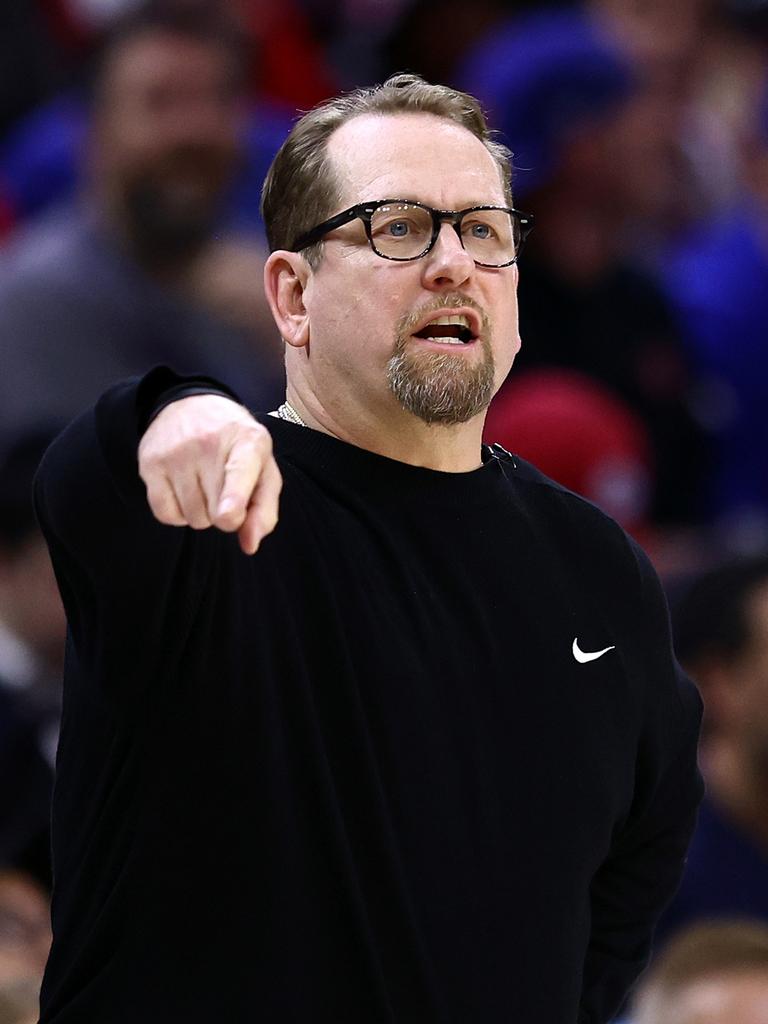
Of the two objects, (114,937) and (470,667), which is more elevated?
(470,667)

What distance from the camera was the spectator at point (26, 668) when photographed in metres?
4.23

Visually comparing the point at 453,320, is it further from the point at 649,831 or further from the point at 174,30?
the point at 174,30

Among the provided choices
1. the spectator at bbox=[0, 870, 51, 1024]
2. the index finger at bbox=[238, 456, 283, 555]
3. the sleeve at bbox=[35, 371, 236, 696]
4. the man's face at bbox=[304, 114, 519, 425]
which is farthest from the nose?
the spectator at bbox=[0, 870, 51, 1024]

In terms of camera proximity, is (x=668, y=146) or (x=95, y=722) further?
(x=668, y=146)

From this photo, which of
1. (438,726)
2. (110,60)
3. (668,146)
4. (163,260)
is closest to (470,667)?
(438,726)

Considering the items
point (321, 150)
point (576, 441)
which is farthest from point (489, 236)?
point (576, 441)

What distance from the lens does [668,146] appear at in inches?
281

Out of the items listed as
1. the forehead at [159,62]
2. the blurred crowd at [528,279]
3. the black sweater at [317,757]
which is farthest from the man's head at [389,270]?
the forehead at [159,62]

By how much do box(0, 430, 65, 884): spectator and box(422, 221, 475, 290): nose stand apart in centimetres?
218

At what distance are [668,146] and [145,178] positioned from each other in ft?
7.53

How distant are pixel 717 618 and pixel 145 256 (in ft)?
6.04

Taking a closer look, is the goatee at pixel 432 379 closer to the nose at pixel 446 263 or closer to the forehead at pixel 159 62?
the nose at pixel 446 263

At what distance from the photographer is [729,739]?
4.94 m

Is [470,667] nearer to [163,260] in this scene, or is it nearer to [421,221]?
[421,221]
